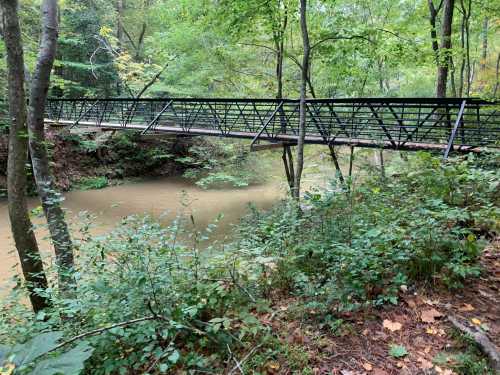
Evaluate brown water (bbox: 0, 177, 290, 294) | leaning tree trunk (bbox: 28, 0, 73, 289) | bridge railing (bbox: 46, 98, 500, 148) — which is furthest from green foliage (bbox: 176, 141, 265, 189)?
leaning tree trunk (bbox: 28, 0, 73, 289)

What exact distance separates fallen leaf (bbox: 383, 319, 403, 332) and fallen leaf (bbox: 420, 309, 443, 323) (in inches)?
6.9

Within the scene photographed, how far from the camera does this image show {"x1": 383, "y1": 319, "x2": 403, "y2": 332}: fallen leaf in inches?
83.4

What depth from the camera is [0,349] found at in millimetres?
1357

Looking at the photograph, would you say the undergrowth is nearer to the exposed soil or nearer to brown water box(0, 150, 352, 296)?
brown water box(0, 150, 352, 296)

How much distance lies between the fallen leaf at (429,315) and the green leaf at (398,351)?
33 centimetres

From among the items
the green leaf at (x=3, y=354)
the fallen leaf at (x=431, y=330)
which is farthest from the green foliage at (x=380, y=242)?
the green leaf at (x=3, y=354)

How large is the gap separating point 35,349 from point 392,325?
6.56 ft

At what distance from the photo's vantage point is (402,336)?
2061mm

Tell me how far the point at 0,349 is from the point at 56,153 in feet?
47.0

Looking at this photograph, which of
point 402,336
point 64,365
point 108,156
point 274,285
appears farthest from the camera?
point 108,156

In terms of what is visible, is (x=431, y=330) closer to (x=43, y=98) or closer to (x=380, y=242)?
(x=380, y=242)

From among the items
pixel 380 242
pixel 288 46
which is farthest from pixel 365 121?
pixel 380 242

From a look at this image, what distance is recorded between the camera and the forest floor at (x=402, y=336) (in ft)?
6.01

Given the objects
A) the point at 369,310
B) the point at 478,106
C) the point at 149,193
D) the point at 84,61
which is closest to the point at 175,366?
the point at 369,310
